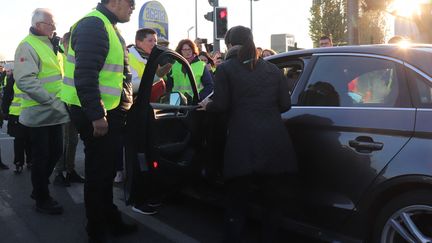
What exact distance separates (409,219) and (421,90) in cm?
75

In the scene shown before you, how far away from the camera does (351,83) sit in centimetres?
307

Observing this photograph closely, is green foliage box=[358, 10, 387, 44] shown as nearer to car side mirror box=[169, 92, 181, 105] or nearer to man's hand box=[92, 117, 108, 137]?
car side mirror box=[169, 92, 181, 105]

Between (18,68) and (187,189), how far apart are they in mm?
1993

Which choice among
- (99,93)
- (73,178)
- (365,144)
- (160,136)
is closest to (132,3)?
(99,93)

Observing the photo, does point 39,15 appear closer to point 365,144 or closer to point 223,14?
point 365,144

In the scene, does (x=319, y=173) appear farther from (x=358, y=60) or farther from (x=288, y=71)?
(x=288, y=71)

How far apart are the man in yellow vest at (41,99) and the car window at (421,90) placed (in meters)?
3.24

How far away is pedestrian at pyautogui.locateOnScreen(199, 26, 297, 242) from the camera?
304 cm

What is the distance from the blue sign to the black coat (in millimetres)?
8490

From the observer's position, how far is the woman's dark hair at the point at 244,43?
3119 mm

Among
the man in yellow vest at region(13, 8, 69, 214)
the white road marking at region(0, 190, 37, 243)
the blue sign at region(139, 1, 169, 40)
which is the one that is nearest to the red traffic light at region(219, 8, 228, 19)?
the blue sign at region(139, 1, 169, 40)

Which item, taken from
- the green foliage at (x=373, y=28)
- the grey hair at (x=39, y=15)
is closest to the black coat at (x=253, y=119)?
the grey hair at (x=39, y=15)

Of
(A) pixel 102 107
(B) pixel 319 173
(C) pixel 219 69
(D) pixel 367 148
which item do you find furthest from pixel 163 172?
(D) pixel 367 148

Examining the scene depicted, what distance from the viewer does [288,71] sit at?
3773 mm
